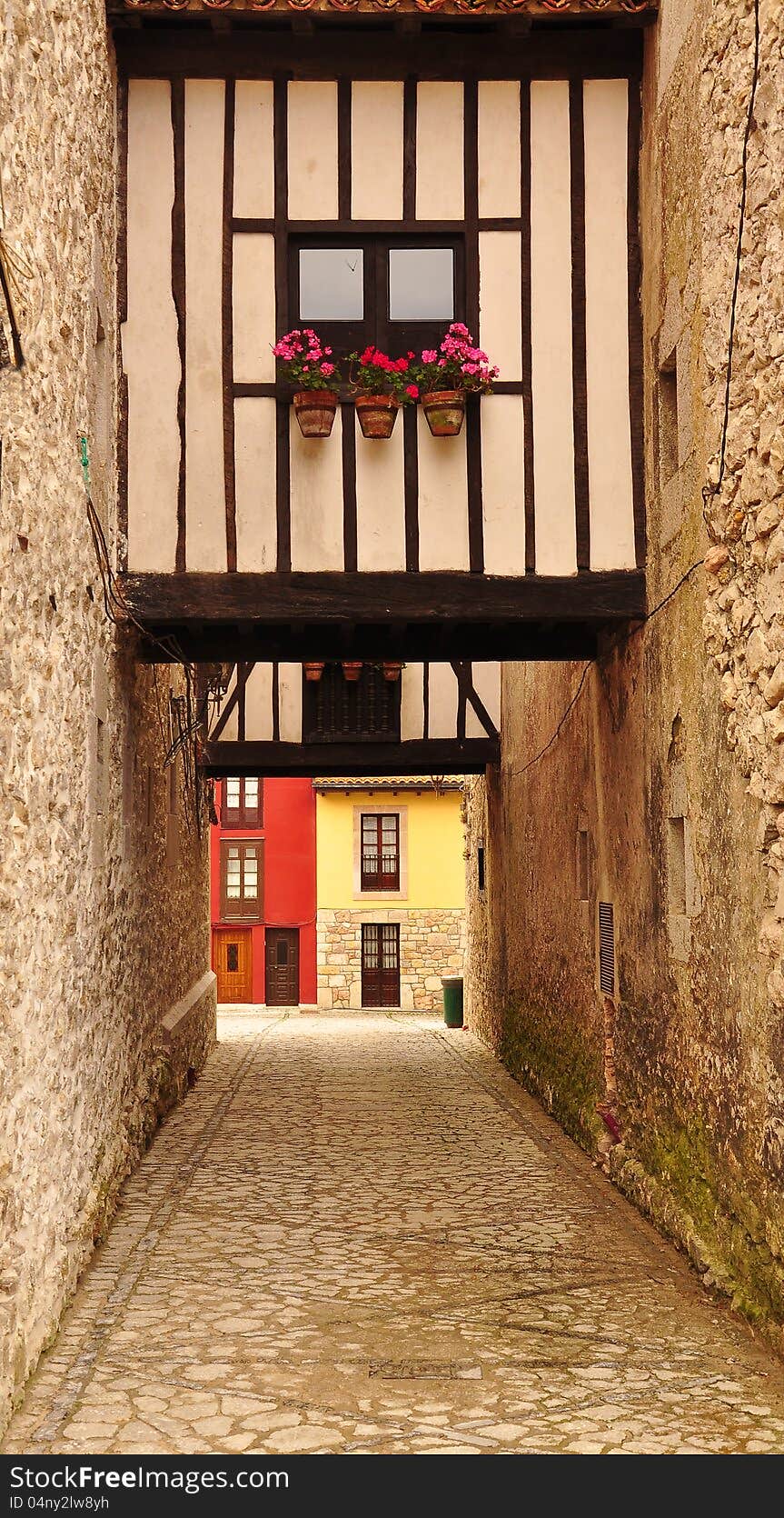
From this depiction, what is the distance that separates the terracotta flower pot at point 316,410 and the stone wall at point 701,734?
1511 mm

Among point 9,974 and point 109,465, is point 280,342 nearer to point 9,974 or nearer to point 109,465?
point 109,465

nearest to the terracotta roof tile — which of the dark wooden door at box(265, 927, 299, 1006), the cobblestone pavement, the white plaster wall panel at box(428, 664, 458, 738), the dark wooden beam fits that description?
the dark wooden door at box(265, 927, 299, 1006)

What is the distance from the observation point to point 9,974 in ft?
14.3

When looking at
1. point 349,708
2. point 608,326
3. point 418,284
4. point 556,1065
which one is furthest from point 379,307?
point 349,708

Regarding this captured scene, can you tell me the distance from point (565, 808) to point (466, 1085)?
3269 millimetres

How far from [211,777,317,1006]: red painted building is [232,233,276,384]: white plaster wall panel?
799 inches

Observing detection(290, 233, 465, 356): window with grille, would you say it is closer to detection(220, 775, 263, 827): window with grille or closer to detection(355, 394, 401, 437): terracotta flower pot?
detection(355, 394, 401, 437): terracotta flower pot

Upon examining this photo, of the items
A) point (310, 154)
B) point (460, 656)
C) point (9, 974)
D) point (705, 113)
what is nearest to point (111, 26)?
point (310, 154)

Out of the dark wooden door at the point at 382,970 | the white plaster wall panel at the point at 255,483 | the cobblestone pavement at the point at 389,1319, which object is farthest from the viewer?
the dark wooden door at the point at 382,970

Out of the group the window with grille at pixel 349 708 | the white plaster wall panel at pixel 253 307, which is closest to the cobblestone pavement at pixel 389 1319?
the white plaster wall panel at pixel 253 307

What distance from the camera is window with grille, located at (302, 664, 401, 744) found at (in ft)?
41.4

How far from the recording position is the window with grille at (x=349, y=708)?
41.4 ft

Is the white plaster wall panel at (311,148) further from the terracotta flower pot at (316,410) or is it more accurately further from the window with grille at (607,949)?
the window with grille at (607,949)

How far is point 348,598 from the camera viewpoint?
22.0ft
